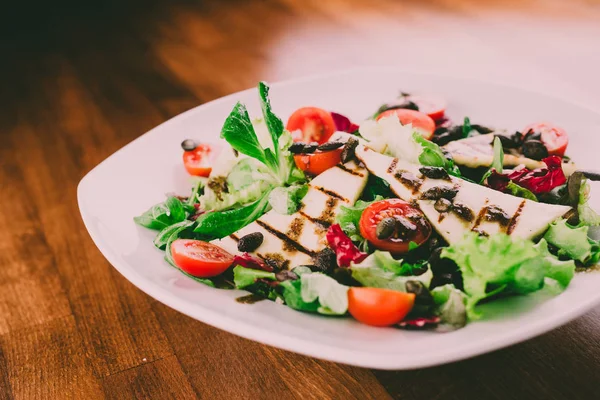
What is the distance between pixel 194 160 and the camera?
304cm

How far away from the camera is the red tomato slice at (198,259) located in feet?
7.23

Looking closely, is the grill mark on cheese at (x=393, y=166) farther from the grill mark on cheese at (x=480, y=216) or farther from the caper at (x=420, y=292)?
Result: the caper at (x=420, y=292)

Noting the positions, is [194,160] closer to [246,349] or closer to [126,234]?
[126,234]

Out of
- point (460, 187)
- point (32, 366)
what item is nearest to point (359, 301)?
point (460, 187)

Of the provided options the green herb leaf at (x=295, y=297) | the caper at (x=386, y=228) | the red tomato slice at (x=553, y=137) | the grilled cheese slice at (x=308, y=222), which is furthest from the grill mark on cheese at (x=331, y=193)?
the red tomato slice at (x=553, y=137)

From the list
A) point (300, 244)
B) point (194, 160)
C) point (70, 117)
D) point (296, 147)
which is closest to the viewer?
point (300, 244)

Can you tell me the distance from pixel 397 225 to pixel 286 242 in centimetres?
49

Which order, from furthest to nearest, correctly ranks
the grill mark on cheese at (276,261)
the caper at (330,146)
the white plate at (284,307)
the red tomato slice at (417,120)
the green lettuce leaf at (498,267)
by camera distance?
the red tomato slice at (417,120) → the caper at (330,146) → the grill mark on cheese at (276,261) → the green lettuce leaf at (498,267) → the white plate at (284,307)

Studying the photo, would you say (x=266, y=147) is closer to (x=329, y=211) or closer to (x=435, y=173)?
(x=329, y=211)

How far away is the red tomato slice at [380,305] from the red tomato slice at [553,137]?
4.50 ft

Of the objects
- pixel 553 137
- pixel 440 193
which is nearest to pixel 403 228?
pixel 440 193

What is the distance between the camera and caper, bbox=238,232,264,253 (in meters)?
2.38

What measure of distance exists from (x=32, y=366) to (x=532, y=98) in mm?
2758

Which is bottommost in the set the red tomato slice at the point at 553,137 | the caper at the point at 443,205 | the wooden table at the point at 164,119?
the wooden table at the point at 164,119
